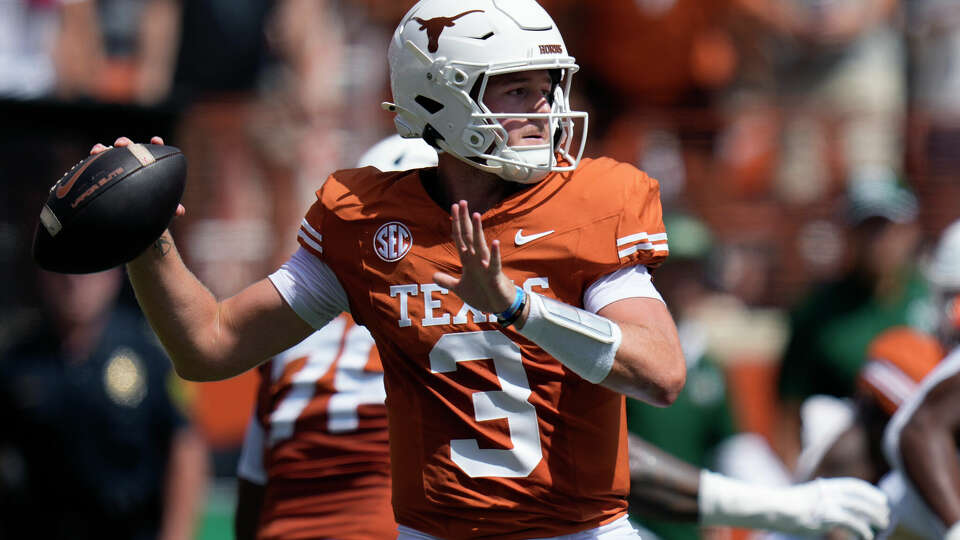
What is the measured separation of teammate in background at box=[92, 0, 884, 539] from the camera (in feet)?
10.2

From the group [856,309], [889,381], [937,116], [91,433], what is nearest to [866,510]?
[889,381]

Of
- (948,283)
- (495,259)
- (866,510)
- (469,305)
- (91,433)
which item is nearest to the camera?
(495,259)

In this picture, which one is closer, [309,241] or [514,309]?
[514,309]

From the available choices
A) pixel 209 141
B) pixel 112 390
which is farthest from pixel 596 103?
pixel 112 390

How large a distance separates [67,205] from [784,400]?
4781 millimetres

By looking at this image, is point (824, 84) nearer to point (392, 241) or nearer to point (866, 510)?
point (866, 510)

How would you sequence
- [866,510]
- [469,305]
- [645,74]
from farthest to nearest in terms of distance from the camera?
1. [645,74]
2. [866,510]
3. [469,305]

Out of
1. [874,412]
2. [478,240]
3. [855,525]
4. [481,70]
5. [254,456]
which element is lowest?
[874,412]

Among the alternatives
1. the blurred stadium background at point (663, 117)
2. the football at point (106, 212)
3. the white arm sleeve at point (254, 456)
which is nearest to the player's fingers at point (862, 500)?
the white arm sleeve at point (254, 456)

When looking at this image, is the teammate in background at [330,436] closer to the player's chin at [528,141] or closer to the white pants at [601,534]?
the white pants at [601,534]

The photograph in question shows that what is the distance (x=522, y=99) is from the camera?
3.26 meters

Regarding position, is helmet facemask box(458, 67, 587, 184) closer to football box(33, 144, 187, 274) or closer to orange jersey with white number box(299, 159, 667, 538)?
orange jersey with white number box(299, 159, 667, 538)

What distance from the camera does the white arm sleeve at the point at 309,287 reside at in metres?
3.30

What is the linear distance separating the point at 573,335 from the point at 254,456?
1.72 metres
